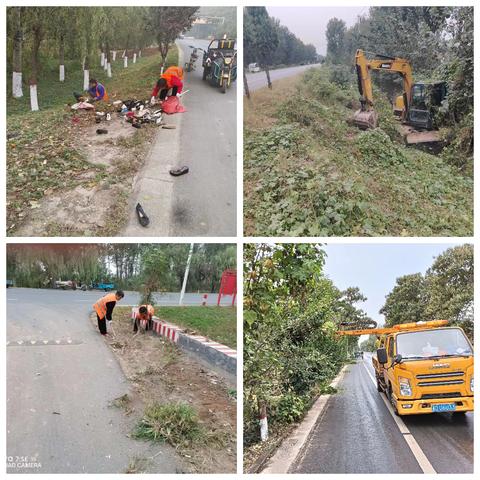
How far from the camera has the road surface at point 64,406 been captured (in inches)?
134

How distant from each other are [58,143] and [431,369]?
481cm

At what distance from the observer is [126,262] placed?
4.73 metres

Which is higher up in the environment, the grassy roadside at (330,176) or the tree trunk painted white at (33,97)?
the tree trunk painted white at (33,97)

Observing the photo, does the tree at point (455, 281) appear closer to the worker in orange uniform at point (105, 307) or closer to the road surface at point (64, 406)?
the road surface at point (64, 406)

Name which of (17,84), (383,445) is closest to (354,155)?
(383,445)

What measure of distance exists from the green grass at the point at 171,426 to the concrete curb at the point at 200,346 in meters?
0.67

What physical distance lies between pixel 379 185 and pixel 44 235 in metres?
3.73

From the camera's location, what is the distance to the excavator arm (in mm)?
6078

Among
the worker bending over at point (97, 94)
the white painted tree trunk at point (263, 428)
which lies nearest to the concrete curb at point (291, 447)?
the white painted tree trunk at point (263, 428)

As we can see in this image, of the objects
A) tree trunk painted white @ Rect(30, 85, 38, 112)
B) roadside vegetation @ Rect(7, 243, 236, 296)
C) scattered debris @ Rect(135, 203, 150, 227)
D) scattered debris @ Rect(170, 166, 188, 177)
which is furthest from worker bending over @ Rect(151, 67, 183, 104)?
roadside vegetation @ Rect(7, 243, 236, 296)

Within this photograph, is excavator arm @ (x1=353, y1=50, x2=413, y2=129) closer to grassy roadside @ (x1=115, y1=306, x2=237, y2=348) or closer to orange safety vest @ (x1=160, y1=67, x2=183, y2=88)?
orange safety vest @ (x1=160, y1=67, x2=183, y2=88)

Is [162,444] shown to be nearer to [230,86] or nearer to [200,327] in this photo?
[200,327]

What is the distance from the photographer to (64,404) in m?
3.67
